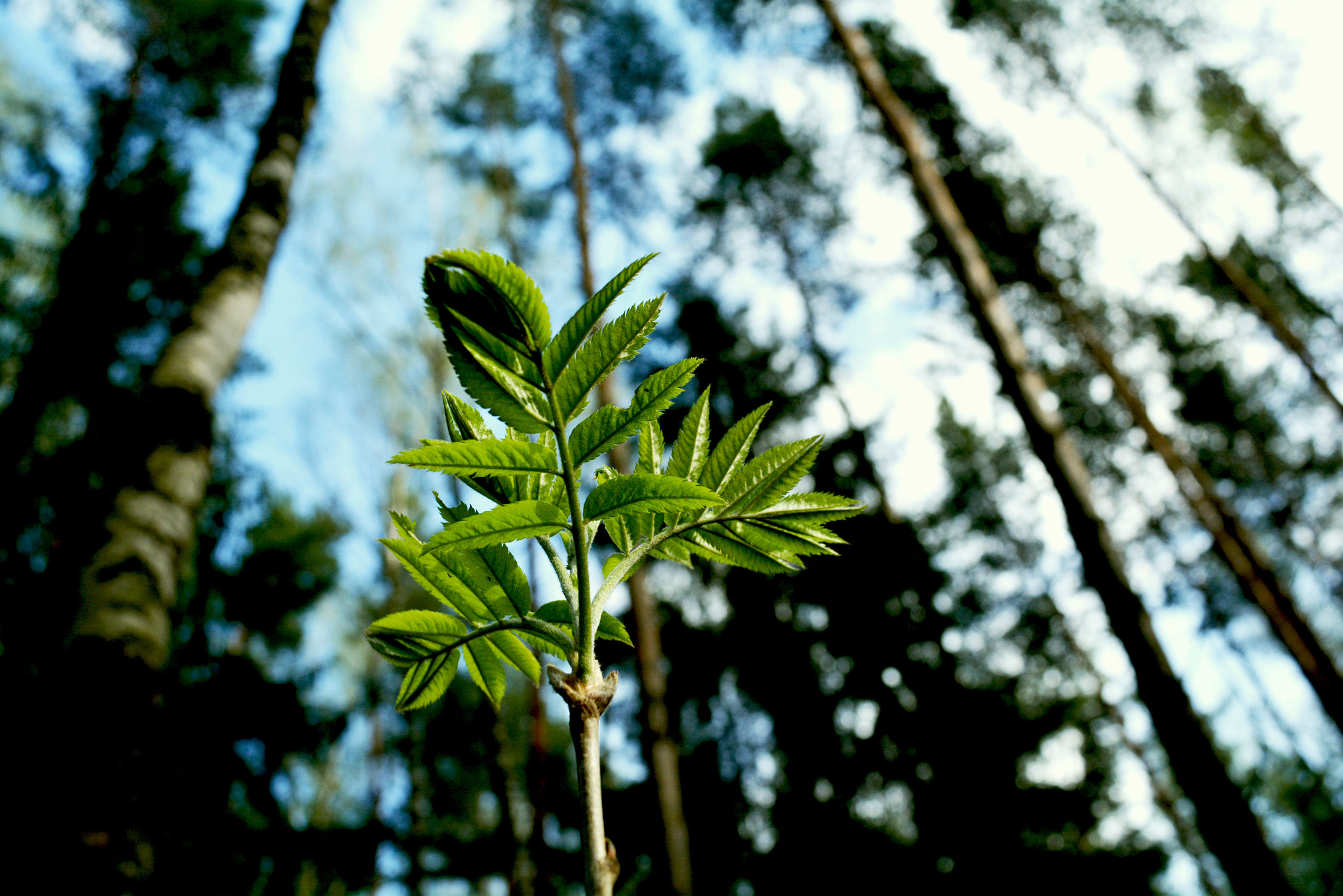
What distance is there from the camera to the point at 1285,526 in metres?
17.9

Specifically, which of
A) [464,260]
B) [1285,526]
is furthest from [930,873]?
[1285,526]

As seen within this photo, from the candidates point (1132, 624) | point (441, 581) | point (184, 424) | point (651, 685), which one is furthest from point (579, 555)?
point (651, 685)

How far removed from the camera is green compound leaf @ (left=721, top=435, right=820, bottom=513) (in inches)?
24.1

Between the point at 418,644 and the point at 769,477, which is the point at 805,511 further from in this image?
the point at 418,644

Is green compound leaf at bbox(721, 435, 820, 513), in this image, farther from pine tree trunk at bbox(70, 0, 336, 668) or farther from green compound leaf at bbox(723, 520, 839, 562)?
pine tree trunk at bbox(70, 0, 336, 668)

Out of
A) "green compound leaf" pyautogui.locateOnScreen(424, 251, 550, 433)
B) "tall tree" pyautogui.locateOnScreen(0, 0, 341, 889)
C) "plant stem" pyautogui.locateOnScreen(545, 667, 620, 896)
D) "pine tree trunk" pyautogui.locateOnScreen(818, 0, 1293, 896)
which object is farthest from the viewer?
"pine tree trunk" pyautogui.locateOnScreen(818, 0, 1293, 896)

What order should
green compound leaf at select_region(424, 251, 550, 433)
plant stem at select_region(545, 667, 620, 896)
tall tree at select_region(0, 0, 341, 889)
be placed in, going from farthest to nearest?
tall tree at select_region(0, 0, 341, 889) < green compound leaf at select_region(424, 251, 550, 433) < plant stem at select_region(545, 667, 620, 896)

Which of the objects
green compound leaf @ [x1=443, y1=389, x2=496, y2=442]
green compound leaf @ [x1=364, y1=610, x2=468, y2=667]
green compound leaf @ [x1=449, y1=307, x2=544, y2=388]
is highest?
green compound leaf @ [x1=443, y1=389, x2=496, y2=442]

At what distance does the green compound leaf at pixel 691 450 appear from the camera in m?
0.64

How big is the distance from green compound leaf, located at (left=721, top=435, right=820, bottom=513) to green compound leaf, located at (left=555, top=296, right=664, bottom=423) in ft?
0.51

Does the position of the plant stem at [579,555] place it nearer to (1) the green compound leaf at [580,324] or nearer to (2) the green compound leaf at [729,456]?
(1) the green compound leaf at [580,324]

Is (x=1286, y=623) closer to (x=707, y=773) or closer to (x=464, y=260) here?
(x=707, y=773)

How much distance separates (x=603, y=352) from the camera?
1.82 ft

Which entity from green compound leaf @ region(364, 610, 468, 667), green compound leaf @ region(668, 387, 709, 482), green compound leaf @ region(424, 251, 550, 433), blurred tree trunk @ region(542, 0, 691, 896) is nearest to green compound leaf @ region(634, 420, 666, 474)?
green compound leaf @ region(668, 387, 709, 482)
